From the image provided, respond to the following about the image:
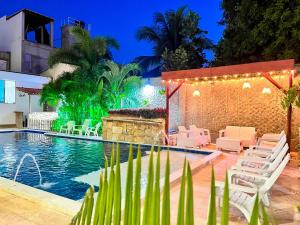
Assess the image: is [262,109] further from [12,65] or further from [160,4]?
[160,4]

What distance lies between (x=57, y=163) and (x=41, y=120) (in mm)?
10274

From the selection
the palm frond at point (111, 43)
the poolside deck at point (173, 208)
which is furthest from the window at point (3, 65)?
the poolside deck at point (173, 208)

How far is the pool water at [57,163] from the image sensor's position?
5859mm

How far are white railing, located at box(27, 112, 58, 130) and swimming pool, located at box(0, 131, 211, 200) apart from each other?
Result: 521 cm

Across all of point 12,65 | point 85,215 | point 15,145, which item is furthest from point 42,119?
point 85,215

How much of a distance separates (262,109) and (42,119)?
1296cm

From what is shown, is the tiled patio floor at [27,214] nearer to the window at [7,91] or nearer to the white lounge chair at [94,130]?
the white lounge chair at [94,130]

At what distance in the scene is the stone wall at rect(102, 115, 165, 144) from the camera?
435 inches

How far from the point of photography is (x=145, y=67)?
74.7 ft

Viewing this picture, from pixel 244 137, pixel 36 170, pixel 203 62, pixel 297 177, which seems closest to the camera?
pixel 297 177

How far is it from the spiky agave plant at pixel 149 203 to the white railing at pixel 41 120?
16.7m

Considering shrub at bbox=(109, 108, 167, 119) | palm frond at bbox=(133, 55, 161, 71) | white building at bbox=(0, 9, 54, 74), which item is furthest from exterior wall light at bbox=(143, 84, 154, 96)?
white building at bbox=(0, 9, 54, 74)

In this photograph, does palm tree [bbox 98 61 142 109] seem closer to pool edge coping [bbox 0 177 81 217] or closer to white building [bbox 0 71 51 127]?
white building [bbox 0 71 51 127]

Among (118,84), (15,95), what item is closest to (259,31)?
(118,84)
